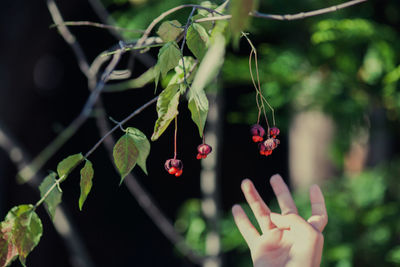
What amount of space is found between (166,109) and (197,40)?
97mm

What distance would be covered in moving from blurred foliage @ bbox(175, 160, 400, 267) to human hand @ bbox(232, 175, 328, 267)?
3.13 feet

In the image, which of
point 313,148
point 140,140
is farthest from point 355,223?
point 140,140

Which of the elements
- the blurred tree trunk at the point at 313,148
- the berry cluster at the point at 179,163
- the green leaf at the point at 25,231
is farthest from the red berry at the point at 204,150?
the blurred tree trunk at the point at 313,148

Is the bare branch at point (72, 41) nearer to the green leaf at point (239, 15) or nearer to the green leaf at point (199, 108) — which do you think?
the green leaf at point (199, 108)

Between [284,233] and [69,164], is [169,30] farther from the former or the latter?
[284,233]

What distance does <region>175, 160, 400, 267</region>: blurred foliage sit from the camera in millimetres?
2027

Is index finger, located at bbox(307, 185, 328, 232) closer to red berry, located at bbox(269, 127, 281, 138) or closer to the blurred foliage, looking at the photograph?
red berry, located at bbox(269, 127, 281, 138)

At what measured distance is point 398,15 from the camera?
195 centimetres

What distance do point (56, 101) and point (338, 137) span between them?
1856mm

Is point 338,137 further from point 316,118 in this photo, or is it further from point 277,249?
point 277,249

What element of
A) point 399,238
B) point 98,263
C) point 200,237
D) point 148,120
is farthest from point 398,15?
point 98,263

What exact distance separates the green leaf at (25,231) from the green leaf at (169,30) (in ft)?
0.98

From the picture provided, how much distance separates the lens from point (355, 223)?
2.13m

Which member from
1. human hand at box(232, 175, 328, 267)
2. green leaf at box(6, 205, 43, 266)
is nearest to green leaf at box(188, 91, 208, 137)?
green leaf at box(6, 205, 43, 266)
